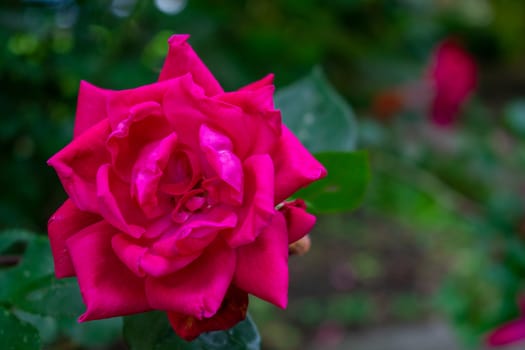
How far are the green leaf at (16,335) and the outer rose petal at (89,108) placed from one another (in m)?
0.16

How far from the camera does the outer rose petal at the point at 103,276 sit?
327 millimetres

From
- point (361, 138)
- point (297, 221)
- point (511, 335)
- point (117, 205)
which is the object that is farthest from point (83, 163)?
point (361, 138)

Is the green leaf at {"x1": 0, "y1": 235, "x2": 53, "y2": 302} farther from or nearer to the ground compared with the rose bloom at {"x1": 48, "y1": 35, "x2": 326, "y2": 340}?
nearer to the ground

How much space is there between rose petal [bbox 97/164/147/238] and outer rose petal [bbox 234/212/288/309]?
0.07 m

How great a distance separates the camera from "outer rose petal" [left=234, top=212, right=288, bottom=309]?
1.08 feet

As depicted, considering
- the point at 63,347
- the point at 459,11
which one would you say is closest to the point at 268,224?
the point at 63,347

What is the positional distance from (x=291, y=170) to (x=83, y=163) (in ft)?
0.43

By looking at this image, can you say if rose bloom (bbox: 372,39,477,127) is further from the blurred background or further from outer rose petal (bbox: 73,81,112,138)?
outer rose petal (bbox: 73,81,112,138)

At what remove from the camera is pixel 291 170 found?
344 millimetres

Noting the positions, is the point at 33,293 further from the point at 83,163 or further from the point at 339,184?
the point at 339,184

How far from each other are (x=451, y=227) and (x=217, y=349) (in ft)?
5.81

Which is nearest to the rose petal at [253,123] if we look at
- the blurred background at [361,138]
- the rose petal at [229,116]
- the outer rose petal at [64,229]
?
the rose petal at [229,116]

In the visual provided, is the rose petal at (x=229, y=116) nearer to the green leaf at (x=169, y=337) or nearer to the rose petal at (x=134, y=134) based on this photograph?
the rose petal at (x=134, y=134)

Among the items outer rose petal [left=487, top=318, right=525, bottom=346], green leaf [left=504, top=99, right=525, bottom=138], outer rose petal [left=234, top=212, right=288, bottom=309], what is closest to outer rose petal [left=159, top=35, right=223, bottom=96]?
outer rose petal [left=234, top=212, right=288, bottom=309]
